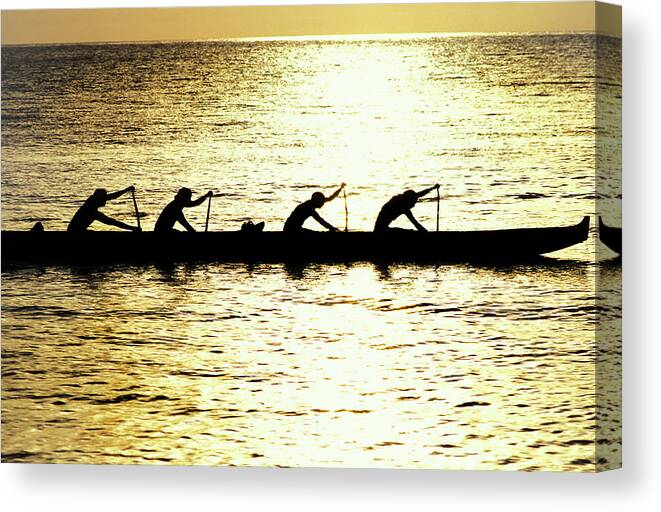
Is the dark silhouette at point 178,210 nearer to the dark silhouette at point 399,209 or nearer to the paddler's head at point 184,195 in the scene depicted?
the paddler's head at point 184,195

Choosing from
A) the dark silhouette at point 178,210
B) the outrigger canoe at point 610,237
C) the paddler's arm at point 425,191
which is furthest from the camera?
the dark silhouette at point 178,210

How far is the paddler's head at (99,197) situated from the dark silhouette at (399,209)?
3.69 ft

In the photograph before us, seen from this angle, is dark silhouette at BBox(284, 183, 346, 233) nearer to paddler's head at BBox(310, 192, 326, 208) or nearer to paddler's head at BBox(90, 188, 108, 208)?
paddler's head at BBox(310, 192, 326, 208)

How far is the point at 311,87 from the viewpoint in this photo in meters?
5.96

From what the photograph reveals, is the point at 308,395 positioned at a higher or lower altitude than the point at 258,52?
lower

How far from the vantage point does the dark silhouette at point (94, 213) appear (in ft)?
19.9

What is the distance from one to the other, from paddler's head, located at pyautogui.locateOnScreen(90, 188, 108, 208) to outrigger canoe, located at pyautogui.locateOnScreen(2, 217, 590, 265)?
0.13 metres

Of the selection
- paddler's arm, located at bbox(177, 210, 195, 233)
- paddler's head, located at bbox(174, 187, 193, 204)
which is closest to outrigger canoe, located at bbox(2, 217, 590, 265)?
paddler's arm, located at bbox(177, 210, 195, 233)

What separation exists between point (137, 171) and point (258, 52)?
70 cm

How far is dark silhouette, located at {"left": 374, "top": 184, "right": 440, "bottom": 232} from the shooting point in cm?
589

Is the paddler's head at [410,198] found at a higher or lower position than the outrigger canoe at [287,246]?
higher

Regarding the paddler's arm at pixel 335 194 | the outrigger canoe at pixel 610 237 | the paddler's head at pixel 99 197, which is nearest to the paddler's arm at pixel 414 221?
the paddler's arm at pixel 335 194

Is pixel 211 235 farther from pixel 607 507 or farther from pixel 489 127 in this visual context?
pixel 607 507

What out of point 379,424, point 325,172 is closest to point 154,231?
point 325,172
